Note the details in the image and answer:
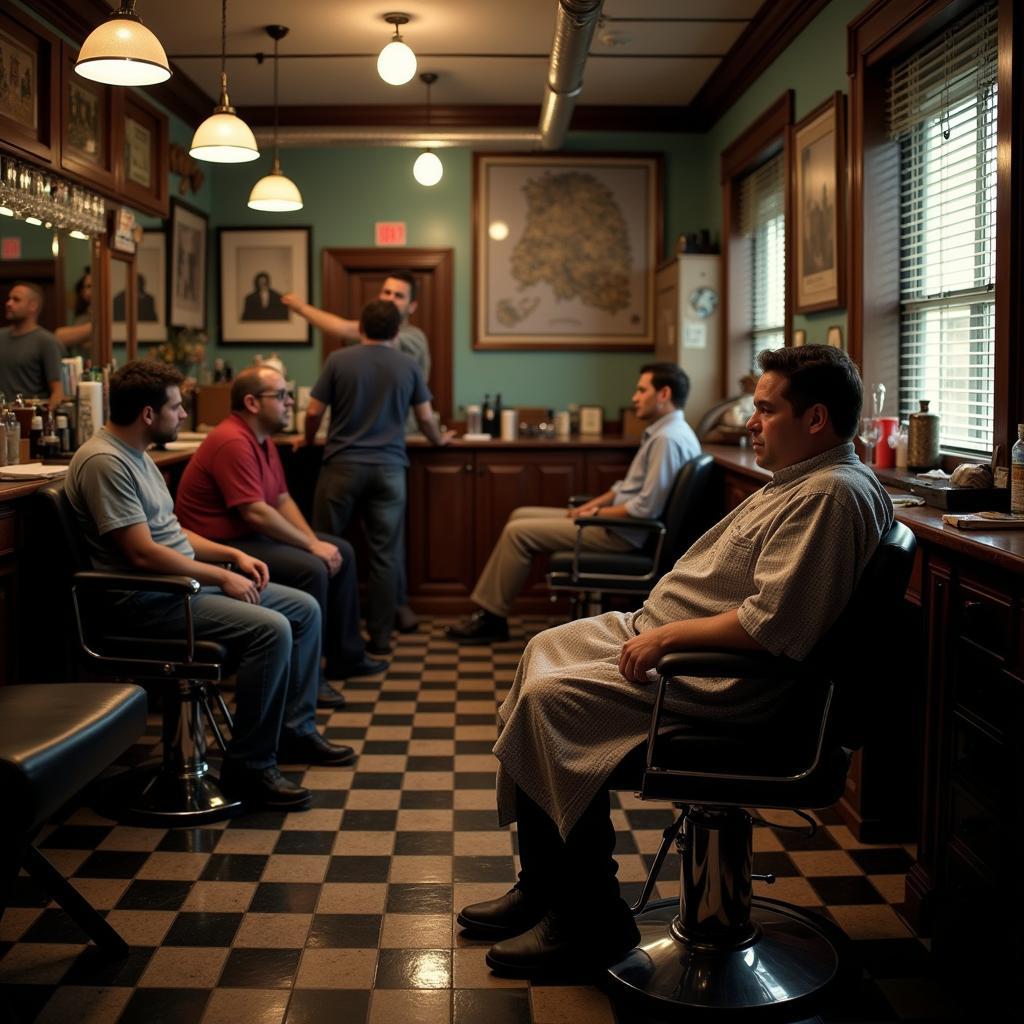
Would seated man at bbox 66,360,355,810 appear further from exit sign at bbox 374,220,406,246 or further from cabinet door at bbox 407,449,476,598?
exit sign at bbox 374,220,406,246

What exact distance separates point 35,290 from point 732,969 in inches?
149

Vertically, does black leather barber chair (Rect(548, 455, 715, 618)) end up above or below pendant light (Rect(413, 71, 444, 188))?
below

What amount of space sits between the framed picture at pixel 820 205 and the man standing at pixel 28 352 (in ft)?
10.3

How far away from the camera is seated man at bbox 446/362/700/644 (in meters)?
4.97

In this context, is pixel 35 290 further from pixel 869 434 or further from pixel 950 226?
pixel 950 226

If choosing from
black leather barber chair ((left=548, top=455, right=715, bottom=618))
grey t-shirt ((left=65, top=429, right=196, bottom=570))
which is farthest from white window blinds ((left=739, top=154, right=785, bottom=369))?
grey t-shirt ((left=65, top=429, right=196, bottom=570))

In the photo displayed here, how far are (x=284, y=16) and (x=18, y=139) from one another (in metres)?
1.74

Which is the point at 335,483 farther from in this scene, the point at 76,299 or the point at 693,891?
the point at 693,891

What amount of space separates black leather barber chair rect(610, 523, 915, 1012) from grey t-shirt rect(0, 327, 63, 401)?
128 inches

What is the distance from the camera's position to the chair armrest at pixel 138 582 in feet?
10.5

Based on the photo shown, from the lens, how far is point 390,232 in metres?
7.48

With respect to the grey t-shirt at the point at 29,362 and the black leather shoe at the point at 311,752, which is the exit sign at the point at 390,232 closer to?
the grey t-shirt at the point at 29,362

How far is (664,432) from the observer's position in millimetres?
4988

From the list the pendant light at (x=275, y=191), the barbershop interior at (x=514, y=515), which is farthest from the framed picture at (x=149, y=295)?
the pendant light at (x=275, y=191)
